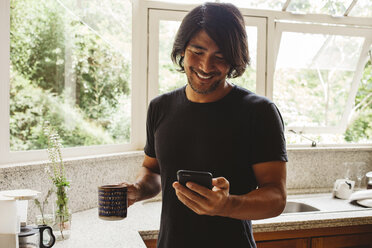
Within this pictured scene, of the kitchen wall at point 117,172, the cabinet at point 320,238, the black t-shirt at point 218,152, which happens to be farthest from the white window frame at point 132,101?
the cabinet at point 320,238

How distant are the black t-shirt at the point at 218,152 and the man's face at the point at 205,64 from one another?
0.21 feet

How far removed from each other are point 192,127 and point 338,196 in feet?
5.75

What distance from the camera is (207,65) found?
1297 mm

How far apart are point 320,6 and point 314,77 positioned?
53 cm

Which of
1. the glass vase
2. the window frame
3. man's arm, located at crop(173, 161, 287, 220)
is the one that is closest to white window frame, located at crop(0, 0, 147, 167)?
the window frame

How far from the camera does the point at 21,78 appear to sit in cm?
191

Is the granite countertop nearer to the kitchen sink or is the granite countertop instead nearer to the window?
the kitchen sink

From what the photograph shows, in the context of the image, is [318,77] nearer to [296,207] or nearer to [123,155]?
[296,207]

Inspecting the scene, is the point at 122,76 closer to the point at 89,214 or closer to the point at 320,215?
the point at 89,214

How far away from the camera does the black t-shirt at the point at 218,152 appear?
4.09 ft

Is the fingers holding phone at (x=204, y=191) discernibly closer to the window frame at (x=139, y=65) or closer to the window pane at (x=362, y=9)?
the window frame at (x=139, y=65)

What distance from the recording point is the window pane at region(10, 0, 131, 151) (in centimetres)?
192

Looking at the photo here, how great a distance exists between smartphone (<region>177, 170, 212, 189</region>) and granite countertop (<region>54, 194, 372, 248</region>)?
2.20 ft

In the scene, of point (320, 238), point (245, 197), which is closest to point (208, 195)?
point (245, 197)
